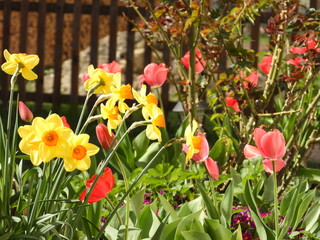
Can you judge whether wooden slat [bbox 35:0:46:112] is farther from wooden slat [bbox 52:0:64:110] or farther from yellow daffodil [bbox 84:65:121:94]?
yellow daffodil [bbox 84:65:121:94]

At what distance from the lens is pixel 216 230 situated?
7.42ft

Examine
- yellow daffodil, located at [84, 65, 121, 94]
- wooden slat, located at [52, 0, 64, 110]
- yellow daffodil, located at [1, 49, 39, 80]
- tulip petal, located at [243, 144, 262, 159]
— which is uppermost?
yellow daffodil, located at [1, 49, 39, 80]

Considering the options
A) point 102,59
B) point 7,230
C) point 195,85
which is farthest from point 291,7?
point 102,59

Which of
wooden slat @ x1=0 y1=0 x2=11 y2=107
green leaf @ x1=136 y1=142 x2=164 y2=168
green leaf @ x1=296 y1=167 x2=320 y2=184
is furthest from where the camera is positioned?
wooden slat @ x1=0 y1=0 x2=11 y2=107

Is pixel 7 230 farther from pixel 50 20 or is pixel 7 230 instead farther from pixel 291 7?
pixel 50 20

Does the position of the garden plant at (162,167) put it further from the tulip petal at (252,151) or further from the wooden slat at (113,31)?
the wooden slat at (113,31)

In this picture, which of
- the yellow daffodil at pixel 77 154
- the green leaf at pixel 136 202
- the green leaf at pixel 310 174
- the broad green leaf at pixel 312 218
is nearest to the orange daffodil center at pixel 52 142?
the yellow daffodil at pixel 77 154

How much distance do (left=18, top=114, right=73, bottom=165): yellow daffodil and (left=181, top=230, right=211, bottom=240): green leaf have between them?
54 cm

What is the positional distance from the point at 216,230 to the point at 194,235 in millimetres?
112

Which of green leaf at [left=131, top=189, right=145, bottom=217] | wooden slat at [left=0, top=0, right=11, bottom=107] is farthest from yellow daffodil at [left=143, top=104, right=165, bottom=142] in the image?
wooden slat at [left=0, top=0, right=11, bottom=107]

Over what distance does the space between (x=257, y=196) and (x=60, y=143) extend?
1444 millimetres

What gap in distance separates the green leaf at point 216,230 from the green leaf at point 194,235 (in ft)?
0.22

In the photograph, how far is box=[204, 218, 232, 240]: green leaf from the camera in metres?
2.24

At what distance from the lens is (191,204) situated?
8.31ft
